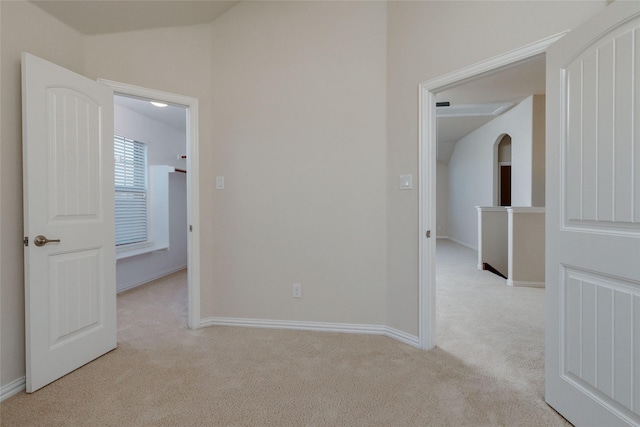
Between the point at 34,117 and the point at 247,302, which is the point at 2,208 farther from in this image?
the point at 247,302

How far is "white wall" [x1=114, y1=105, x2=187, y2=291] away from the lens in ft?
13.5

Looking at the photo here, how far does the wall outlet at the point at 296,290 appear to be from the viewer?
2.82 metres

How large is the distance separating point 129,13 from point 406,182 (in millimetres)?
2325

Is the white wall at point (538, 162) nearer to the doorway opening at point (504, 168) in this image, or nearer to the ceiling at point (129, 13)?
the doorway opening at point (504, 168)

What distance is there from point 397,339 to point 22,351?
2446 millimetres

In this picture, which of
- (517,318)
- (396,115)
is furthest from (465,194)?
(396,115)

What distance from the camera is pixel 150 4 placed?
91.7 inches

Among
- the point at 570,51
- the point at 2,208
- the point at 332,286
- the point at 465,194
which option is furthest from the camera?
the point at 465,194

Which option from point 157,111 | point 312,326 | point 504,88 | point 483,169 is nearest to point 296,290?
point 312,326

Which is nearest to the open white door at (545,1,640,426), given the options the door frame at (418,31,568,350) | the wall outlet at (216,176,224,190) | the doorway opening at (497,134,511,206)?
the door frame at (418,31,568,350)

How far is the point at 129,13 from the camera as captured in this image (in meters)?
2.31

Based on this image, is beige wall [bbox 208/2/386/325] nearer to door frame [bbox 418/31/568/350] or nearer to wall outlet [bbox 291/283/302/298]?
wall outlet [bbox 291/283/302/298]

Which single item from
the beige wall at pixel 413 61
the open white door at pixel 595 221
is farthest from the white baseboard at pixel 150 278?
the open white door at pixel 595 221

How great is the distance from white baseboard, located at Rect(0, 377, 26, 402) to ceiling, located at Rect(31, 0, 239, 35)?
2223 millimetres
